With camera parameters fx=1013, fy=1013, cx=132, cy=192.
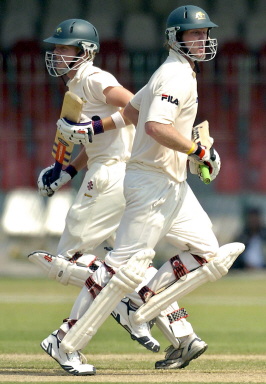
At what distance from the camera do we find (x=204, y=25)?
556cm

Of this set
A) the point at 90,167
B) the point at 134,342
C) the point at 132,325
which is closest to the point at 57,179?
the point at 90,167

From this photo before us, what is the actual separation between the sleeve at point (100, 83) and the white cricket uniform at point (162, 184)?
A: 22.9 inches

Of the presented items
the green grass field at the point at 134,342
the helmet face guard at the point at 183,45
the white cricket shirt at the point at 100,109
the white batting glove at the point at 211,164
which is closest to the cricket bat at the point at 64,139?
the white cricket shirt at the point at 100,109

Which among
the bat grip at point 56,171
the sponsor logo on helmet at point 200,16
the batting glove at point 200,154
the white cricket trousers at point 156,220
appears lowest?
the bat grip at point 56,171

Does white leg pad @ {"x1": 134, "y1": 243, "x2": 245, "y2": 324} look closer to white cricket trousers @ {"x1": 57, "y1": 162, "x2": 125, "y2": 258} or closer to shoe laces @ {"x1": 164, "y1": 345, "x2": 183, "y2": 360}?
shoe laces @ {"x1": 164, "y1": 345, "x2": 183, "y2": 360}

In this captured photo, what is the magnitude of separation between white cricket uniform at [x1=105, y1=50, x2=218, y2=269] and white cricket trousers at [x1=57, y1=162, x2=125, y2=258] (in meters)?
0.82

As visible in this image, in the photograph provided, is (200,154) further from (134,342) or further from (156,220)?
(134,342)

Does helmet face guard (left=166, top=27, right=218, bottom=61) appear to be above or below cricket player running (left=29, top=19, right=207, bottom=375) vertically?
above

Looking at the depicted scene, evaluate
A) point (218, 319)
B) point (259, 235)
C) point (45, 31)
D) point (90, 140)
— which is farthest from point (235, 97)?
point (90, 140)

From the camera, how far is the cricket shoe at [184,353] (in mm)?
5727

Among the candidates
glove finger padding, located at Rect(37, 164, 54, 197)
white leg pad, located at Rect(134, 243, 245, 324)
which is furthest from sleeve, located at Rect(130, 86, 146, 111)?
glove finger padding, located at Rect(37, 164, 54, 197)

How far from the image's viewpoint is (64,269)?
20.7 feet

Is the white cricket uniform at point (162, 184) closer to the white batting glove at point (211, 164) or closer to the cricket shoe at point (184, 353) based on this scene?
the white batting glove at point (211, 164)

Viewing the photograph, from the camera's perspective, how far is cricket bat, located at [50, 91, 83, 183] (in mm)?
5770
